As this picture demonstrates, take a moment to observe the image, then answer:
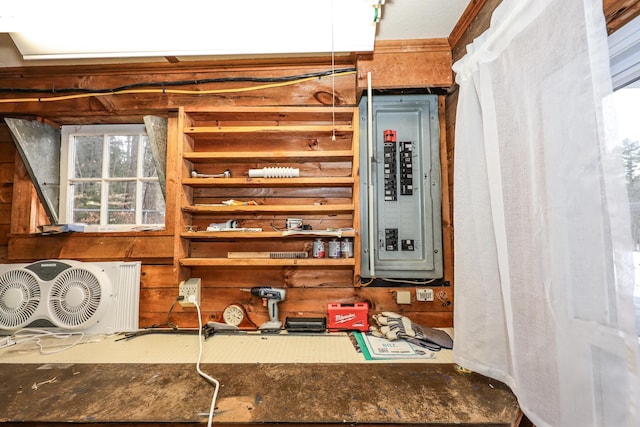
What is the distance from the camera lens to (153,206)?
185 centimetres

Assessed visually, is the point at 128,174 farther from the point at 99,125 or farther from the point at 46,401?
the point at 46,401

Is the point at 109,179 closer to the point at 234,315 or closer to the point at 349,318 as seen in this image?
the point at 234,315

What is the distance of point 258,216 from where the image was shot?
5.53 ft

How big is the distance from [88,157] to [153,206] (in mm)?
576

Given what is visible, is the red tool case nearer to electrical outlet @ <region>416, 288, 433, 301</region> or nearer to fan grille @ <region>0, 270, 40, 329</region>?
electrical outlet @ <region>416, 288, 433, 301</region>

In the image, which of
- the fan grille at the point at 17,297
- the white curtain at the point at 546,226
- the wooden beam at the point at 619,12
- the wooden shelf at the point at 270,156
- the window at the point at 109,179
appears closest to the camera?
the white curtain at the point at 546,226

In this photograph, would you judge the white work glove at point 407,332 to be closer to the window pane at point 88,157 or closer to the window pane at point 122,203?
the window pane at point 122,203

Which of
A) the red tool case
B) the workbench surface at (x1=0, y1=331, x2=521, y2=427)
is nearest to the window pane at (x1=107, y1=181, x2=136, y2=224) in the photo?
the workbench surface at (x1=0, y1=331, x2=521, y2=427)

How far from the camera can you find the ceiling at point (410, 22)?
4.37ft

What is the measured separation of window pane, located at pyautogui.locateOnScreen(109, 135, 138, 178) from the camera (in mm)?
1867

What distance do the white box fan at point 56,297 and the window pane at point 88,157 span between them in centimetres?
68

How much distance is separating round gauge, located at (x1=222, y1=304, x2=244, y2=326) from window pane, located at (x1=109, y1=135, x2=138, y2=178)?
3.78ft

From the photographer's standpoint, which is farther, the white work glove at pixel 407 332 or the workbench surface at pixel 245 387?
the white work glove at pixel 407 332

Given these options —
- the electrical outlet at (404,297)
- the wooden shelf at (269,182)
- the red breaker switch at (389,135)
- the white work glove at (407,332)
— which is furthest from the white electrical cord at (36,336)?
the red breaker switch at (389,135)
